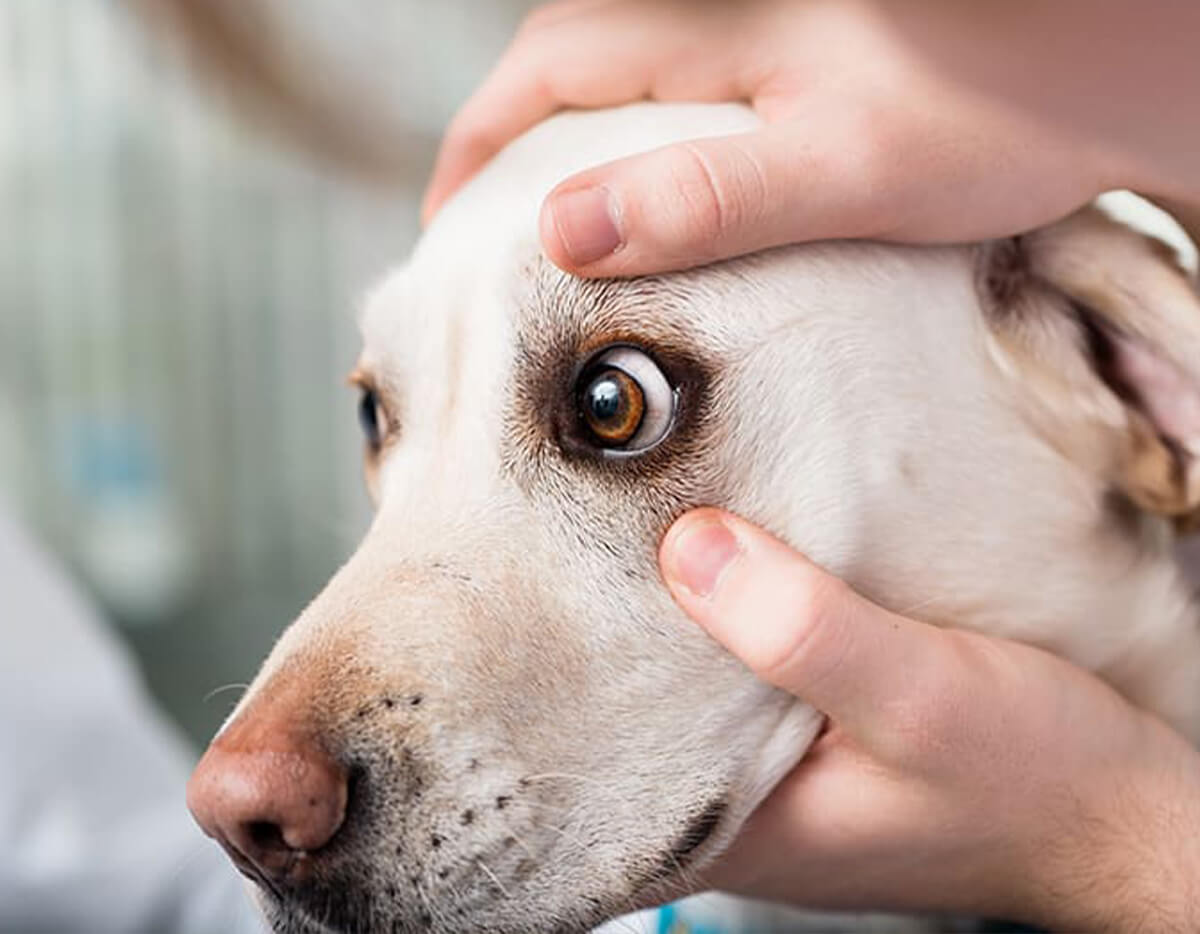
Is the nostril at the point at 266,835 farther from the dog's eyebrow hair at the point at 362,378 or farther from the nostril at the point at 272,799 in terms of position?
the dog's eyebrow hair at the point at 362,378

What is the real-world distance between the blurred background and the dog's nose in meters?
2.80

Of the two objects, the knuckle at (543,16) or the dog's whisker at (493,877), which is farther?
the knuckle at (543,16)

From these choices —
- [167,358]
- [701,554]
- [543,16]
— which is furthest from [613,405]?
[167,358]

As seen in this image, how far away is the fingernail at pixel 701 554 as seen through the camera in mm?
1066

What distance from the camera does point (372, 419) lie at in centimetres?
141

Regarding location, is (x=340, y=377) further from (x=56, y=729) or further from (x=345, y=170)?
(x=56, y=729)

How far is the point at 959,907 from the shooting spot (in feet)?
4.13

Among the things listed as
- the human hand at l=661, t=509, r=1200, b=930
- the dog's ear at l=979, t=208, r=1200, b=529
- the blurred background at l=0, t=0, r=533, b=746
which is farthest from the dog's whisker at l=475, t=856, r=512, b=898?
the blurred background at l=0, t=0, r=533, b=746

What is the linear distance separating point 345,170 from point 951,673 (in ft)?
5.12

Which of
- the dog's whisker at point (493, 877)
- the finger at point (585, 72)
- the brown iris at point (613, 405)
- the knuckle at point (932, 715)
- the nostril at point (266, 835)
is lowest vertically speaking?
the dog's whisker at point (493, 877)

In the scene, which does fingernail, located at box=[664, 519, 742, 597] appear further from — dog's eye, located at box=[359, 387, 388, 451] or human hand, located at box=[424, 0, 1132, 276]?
dog's eye, located at box=[359, 387, 388, 451]

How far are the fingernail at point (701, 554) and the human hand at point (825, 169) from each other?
197 millimetres

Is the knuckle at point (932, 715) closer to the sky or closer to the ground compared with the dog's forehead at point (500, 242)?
closer to the ground

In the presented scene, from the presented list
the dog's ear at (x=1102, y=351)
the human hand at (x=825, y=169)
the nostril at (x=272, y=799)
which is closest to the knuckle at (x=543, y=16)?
the human hand at (x=825, y=169)
